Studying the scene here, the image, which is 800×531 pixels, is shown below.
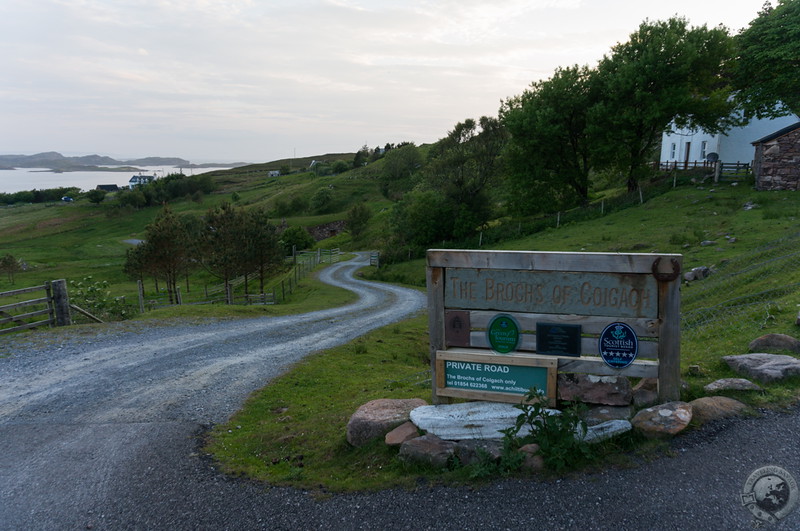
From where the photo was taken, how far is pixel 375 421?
6727 millimetres

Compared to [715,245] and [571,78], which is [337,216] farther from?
[715,245]

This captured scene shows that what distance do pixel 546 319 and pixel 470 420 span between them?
5.30ft

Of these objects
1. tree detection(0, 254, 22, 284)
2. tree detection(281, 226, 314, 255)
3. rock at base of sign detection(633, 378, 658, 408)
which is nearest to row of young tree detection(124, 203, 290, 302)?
tree detection(0, 254, 22, 284)

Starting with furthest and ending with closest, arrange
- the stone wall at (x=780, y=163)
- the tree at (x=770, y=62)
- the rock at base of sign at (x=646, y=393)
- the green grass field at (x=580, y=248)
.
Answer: the tree at (x=770, y=62)
the stone wall at (x=780, y=163)
the green grass field at (x=580, y=248)
the rock at base of sign at (x=646, y=393)

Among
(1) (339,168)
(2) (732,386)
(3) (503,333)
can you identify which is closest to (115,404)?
(3) (503,333)

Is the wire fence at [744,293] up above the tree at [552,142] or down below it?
below

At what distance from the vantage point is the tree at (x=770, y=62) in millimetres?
32812

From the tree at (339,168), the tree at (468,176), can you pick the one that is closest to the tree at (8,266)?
the tree at (468,176)

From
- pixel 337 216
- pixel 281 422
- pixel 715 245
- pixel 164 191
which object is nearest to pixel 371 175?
pixel 337 216

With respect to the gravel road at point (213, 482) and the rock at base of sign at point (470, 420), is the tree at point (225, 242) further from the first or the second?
the rock at base of sign at point (470, 420)

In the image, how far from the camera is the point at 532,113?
145 ft

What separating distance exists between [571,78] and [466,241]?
58.2 feet

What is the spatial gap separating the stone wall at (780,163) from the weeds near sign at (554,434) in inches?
1405

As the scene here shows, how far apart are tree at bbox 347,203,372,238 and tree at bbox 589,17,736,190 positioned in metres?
50.2
